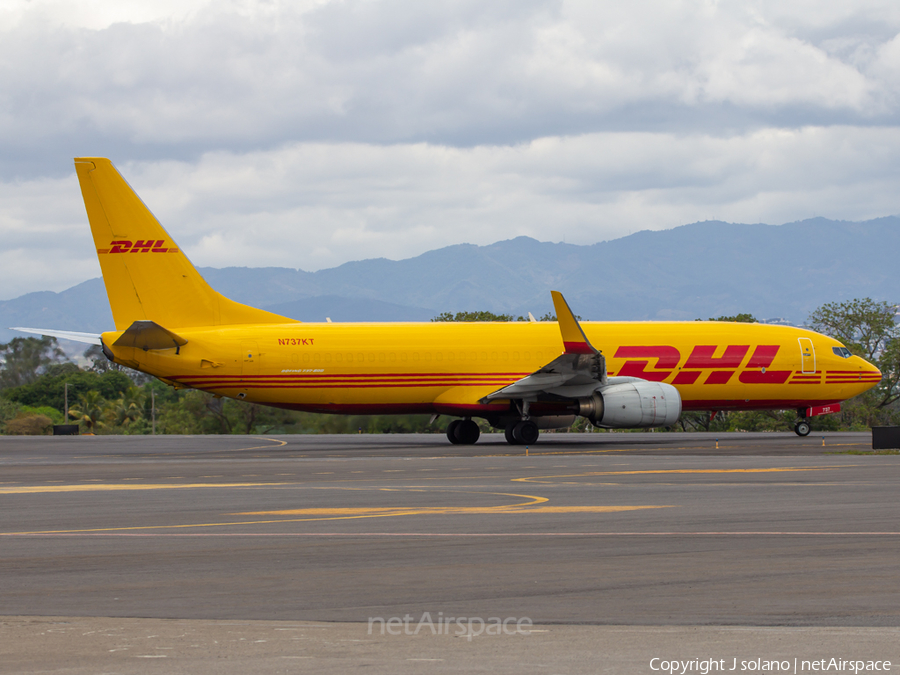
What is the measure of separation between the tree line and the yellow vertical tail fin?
8366 millimetres

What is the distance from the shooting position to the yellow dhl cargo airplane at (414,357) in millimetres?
34781

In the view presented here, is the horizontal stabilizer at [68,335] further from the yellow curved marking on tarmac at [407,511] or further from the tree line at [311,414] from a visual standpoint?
the yellow curved marking on tarmac at [407,511]

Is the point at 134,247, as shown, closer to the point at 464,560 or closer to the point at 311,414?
the point at 311,414

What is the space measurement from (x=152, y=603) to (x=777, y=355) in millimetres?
33288

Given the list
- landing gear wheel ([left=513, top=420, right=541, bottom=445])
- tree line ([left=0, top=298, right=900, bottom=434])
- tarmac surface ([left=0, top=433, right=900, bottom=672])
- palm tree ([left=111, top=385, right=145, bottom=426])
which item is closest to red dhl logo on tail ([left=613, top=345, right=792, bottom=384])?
landing gear wheel ([left=513, top=420, right=541, bottom=445])

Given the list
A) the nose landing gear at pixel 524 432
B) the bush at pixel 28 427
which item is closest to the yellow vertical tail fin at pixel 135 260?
the nose landing gear at pixel 524 432

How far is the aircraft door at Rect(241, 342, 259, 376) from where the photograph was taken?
35406mm

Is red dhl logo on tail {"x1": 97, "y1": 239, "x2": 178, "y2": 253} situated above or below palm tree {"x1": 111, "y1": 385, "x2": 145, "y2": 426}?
above

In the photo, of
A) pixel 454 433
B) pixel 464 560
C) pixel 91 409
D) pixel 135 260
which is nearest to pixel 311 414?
pixel 454 433

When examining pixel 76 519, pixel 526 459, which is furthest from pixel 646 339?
pixel 76 519

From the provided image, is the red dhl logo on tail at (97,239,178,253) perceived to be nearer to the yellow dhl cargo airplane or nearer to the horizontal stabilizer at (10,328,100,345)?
the yellow dhl cargo airplane

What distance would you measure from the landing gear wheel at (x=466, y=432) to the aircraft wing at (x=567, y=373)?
7.94ft

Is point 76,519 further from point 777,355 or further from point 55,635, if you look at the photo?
point 777,355

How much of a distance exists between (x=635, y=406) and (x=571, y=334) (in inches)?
127
